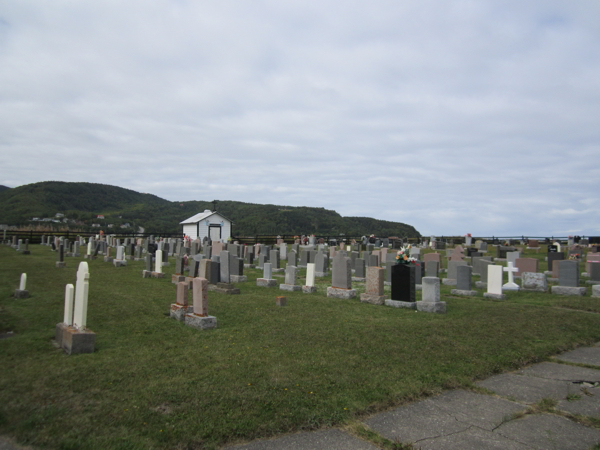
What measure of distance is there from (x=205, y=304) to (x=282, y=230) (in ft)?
190

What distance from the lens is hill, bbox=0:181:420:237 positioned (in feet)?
222

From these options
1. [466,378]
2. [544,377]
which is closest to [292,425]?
[466,378]

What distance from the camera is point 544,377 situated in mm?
5426

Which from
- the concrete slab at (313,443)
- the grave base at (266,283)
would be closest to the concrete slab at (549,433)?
the concrete slab at (313,443)

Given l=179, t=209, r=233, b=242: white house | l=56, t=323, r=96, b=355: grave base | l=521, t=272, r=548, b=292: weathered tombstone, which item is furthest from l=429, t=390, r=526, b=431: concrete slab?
l=179, t=209, r=233, b=242: white house

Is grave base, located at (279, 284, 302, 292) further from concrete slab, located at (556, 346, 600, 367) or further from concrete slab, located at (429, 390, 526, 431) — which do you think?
concrete slab, located at (429, 390, 526, 431)

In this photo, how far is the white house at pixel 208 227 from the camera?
3925cm

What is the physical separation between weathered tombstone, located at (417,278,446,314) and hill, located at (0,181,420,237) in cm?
4620

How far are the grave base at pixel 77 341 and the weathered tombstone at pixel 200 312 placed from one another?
1.92 m

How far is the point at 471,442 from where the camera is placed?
363 cm

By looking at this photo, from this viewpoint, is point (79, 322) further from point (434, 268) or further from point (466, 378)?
point (434, 268)

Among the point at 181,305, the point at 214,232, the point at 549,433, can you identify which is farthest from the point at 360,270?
the point at 214,232

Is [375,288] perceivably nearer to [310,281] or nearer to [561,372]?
[310,281]

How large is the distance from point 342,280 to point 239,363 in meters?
6.58
